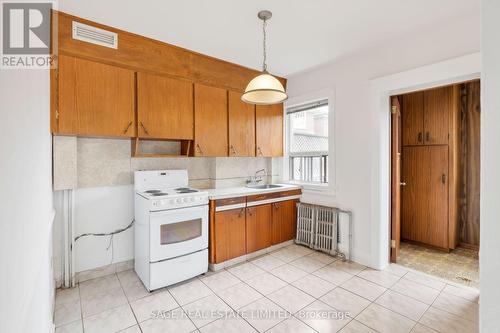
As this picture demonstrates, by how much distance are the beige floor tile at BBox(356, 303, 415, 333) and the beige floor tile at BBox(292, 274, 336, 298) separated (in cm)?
43

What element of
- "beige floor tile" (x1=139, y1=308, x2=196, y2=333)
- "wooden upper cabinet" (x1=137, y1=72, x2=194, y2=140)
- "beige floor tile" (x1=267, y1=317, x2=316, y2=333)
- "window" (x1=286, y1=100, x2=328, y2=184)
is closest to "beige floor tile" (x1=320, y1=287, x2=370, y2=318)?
"beige floor tile" (x1=267, y1=317, x2=316, y2=333)

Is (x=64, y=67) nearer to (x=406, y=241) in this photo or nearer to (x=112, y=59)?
(x=112, y=59)

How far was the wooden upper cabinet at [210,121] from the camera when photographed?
3.12 m

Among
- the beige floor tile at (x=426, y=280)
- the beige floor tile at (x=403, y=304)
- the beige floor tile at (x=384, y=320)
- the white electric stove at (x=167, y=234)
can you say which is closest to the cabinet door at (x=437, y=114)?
the beige floor tile at (x=426, y=280)

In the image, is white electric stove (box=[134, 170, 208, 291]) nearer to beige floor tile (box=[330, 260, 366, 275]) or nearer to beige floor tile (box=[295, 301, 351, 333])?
beige floor tile (box=[295, 301, 351, 333])

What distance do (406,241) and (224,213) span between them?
3055 mm

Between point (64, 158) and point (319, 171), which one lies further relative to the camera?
point (319, 171)

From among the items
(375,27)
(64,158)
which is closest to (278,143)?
(375,27)

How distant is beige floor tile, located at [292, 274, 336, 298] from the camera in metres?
2.45

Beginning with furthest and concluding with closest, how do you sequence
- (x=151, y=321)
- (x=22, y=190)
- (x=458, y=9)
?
(x=458, y=9) → (x=151, y=321) → (x=22, y=190)

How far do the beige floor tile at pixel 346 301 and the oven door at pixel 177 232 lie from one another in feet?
4.76

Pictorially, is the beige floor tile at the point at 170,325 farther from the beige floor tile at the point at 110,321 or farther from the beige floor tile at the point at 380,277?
the beige floor tile at the point at 380,277

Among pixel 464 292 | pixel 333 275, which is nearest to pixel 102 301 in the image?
pixel 333 275

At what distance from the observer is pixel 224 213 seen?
300cm
